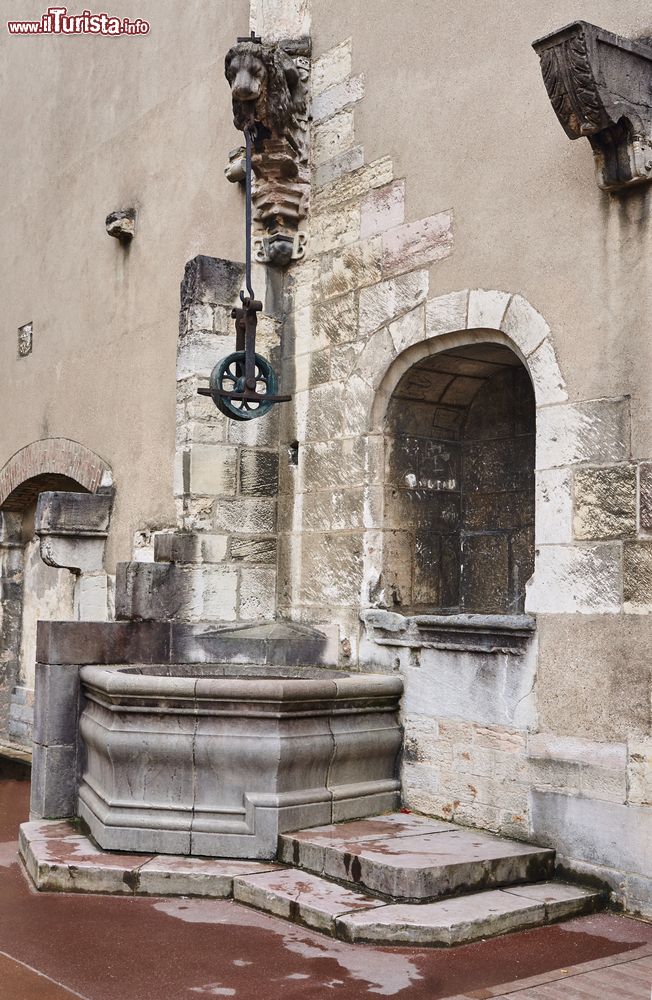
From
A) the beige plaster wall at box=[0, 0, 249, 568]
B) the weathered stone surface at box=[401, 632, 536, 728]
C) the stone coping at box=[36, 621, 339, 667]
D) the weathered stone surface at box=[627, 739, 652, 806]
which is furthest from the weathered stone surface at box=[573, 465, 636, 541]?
the beige plaster wall at box=[0, 0, 249, 568]

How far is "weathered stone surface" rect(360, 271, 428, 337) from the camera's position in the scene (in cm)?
527

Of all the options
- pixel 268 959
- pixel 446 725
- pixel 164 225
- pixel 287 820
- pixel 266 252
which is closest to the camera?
pixel 268 959

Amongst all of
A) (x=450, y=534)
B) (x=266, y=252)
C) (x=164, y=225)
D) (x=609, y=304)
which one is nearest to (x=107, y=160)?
(x=164, y=225)

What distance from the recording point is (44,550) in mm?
7781

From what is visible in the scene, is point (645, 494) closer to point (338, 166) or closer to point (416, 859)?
point (416, 859)

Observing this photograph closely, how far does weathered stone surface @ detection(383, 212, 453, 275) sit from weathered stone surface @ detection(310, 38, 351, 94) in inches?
41.1

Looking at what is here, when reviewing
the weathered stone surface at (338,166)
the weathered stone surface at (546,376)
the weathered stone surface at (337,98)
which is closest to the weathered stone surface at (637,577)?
the weathered stone surface at (546,376)

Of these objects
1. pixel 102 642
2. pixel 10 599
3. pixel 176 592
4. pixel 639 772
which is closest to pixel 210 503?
pixel 176 592

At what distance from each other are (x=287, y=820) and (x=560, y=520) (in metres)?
1.62

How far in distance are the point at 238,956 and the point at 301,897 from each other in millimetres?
429

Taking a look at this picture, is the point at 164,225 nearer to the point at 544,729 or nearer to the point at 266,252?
the point at 266,252

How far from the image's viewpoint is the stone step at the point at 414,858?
387 centimetres

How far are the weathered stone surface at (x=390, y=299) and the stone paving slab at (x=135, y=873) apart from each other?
8.56 feet

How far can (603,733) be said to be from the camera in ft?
13.7
